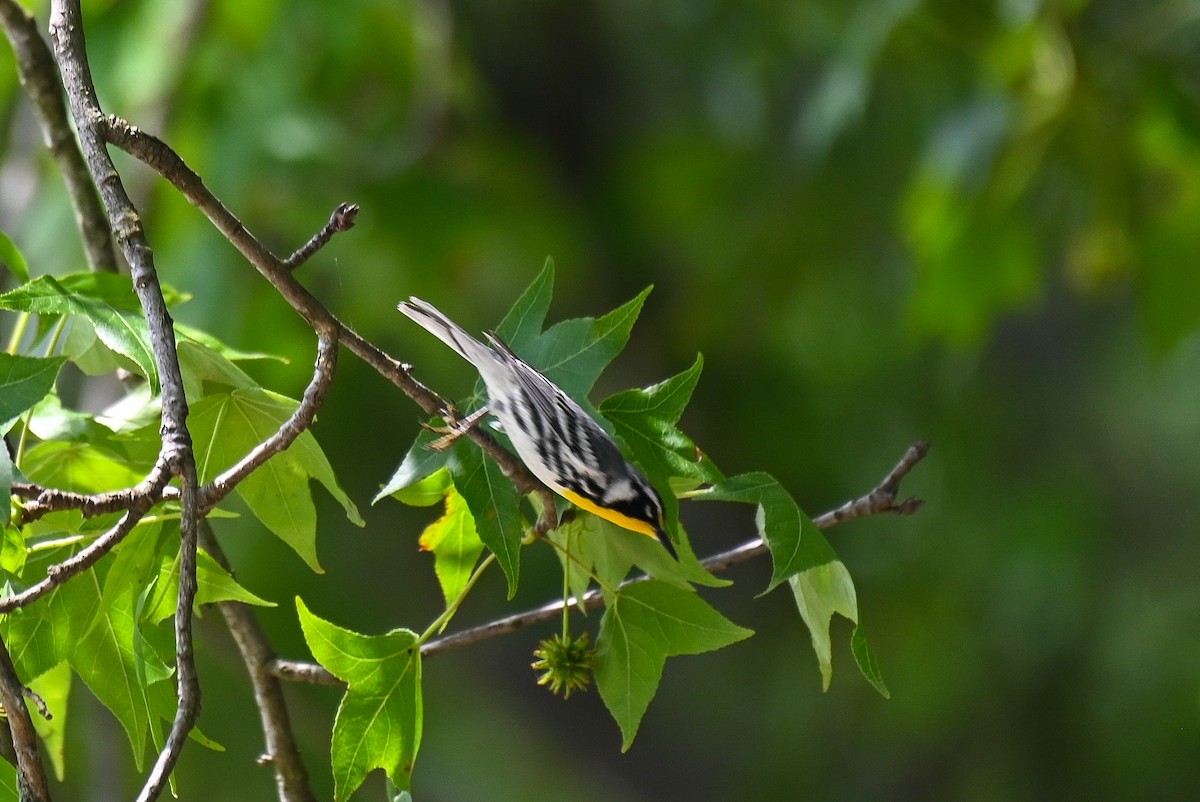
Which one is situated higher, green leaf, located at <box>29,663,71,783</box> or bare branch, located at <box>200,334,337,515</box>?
bare branch, located at <box>200,334,337,515</box>

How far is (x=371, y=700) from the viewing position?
113cm

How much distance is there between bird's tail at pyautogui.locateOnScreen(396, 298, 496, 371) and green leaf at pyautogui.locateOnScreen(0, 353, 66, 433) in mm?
352

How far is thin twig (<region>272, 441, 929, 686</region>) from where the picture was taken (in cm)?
119

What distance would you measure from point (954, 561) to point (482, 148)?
274 centimetres

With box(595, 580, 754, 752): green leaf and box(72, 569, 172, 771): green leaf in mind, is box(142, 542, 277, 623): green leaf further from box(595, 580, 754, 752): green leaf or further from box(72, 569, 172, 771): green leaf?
box(595, 580, 754, 752): green leaf

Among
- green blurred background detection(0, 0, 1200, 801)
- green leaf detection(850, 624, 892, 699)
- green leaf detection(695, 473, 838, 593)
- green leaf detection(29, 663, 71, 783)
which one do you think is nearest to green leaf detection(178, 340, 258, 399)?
green leaf detection(29, 663, 71, 783)

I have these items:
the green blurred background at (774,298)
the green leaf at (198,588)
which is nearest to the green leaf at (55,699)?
the green leaf at (198,588)

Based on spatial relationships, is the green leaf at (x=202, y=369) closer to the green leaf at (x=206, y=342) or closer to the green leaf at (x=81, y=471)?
the green leaf at (x=206, y=342)

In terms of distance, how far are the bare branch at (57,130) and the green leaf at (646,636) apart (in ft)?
2.59

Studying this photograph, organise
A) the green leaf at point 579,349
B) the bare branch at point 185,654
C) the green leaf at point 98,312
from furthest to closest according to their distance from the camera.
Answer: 1. the green leaf at point 579,349
2. the green leaf at point 98,312
3. the bare branch at point 185,654

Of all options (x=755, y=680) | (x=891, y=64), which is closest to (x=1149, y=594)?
(x=755, y=680)

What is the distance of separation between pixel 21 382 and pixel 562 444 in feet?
1.57

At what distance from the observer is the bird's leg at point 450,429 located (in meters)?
1.09

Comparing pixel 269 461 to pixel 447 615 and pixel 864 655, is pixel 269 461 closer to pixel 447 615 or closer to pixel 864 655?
pixel 447 615
